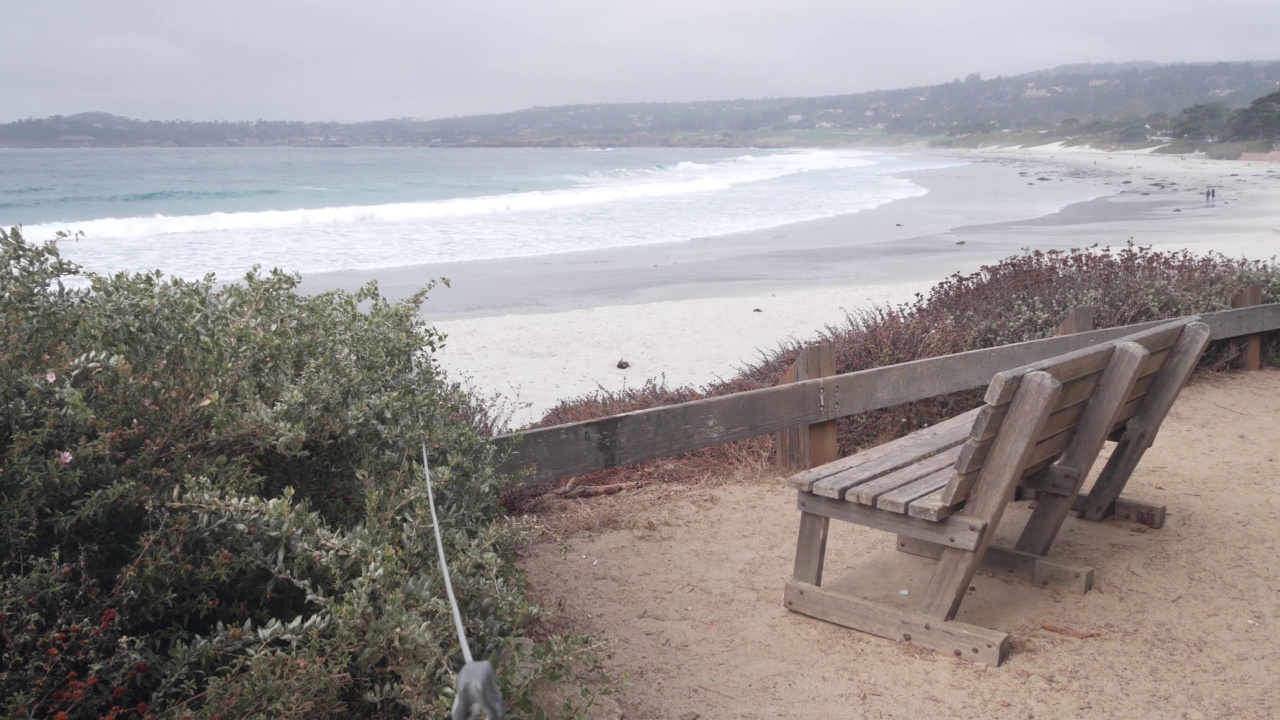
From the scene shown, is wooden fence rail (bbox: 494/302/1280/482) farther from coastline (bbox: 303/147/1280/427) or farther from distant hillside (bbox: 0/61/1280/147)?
distant hillside (bbox: 0/61/1280/147)

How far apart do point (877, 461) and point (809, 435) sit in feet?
5.40

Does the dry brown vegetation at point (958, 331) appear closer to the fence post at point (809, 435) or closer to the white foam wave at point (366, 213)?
the fence post at point (809, 435)

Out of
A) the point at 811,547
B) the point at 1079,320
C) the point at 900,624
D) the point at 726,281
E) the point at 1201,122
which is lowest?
the point at 726,281

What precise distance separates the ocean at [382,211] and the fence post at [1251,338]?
1076 centimetres

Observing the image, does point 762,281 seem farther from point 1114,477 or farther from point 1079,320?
point 1114,477

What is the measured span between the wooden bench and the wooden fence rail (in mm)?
1036

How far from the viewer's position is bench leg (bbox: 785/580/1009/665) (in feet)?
11.8

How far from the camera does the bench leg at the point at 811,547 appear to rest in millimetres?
4066

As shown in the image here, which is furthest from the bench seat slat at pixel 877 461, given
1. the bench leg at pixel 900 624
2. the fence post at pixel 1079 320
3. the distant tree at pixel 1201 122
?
the distant tree at pixel 1201 122

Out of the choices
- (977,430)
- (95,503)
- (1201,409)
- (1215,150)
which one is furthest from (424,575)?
(1215,150)

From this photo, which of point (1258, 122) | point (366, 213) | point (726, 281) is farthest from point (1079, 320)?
point (1258, 122)

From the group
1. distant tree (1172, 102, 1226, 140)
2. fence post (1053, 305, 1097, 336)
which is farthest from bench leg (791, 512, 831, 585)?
distant tree (1172, 102, 1226, 140)

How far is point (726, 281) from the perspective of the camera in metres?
17.1

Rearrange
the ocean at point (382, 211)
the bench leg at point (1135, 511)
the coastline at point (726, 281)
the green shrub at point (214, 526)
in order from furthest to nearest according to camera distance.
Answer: the ocean at point (382, 211) < the coastline at point (726, 281) < the bench leg at point (1135, 511) < the green shrub at point (214, 526)
